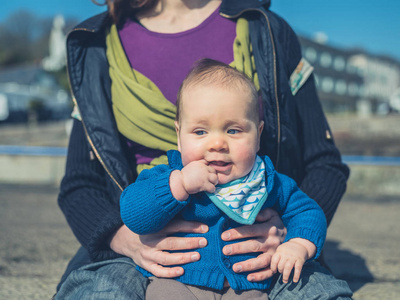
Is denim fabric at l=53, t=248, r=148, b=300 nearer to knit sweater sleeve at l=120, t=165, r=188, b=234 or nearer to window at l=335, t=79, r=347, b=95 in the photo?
knit sweater sleeve at l=120, t=165, r=188, b=234

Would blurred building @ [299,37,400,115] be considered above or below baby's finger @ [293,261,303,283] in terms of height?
below

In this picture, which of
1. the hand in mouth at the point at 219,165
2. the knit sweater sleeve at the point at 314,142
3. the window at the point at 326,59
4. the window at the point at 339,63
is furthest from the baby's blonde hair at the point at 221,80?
the window at the point at 339,63

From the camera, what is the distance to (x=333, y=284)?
4.81 feet

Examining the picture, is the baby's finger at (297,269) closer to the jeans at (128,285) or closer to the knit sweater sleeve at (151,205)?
the jeans at (128,285)

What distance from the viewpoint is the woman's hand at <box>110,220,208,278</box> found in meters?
1.44

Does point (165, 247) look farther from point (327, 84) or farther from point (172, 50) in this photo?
point (327, 84)

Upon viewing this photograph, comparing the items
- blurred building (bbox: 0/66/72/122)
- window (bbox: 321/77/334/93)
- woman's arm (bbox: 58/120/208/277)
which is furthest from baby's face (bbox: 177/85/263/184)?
window (bbox: 321/77/334/93)

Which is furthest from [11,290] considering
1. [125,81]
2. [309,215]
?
[309,215]

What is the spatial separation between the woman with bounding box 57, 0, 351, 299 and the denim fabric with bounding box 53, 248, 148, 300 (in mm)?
19

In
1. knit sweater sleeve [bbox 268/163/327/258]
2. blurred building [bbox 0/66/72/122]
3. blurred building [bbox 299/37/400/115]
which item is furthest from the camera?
blurred building [bbox 299/37/400/115]

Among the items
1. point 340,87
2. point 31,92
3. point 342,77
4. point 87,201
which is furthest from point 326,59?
point 87,201

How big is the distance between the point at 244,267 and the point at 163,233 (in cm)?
29

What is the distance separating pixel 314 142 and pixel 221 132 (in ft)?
1.96

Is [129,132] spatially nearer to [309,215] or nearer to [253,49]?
[253,49]
